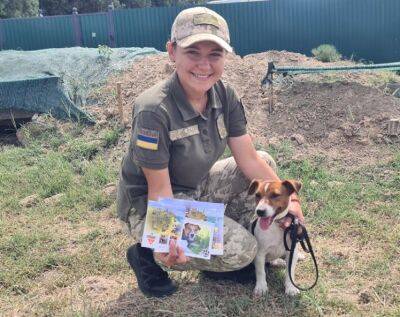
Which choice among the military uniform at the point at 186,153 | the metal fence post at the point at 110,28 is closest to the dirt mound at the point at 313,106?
the military uniform at the point at 186,153

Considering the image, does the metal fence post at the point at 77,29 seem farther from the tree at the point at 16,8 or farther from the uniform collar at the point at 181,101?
the uniform collar at the point at 181,101

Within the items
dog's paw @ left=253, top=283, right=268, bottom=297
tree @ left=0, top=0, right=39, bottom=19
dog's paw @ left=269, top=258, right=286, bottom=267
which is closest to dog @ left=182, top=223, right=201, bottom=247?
dog's paw @ left=253, top=283, right=268, bottom=297

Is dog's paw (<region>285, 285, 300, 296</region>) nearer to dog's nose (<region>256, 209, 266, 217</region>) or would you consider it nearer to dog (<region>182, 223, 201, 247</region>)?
dog's nose (<region>256, 209, 266, 217</region>)

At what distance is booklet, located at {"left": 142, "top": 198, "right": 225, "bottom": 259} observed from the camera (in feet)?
7.41

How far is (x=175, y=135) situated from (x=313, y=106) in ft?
12.9

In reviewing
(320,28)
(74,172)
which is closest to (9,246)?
(74,172)

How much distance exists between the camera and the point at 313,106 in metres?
5.99

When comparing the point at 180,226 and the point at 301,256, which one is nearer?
the point at 180,226

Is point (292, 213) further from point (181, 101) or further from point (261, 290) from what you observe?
point (181, 101)

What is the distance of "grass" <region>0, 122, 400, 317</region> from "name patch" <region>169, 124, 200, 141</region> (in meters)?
0.93

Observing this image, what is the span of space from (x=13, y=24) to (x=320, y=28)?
29.5ft

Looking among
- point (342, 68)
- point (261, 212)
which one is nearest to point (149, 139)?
point (261, 212)

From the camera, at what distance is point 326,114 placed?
580 centimetres

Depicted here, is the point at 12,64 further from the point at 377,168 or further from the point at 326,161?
the point at 377,168
